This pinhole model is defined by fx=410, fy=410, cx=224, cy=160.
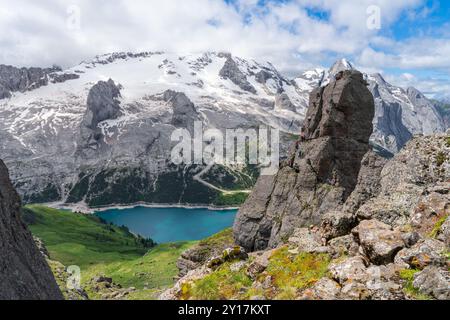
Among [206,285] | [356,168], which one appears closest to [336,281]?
[206,285]

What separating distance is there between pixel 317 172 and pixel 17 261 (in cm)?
5228

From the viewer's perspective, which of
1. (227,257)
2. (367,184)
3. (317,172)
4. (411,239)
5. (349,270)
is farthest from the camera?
(317,172)

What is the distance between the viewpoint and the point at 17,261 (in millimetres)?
24188

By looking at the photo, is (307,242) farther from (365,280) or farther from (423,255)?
(423,255)

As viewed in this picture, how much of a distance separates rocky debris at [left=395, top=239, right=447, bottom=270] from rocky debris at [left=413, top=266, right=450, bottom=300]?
3.42 ft

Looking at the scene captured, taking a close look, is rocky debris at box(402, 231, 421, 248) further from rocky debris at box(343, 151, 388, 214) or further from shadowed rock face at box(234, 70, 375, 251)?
shadowed rock face at box(234, 70, 375, 251)

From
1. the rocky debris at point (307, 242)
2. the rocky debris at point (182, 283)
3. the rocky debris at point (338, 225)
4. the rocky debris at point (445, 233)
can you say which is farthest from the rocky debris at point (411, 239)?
the rocky debris at point (182, 283)

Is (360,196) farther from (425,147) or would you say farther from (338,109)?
(338,109)

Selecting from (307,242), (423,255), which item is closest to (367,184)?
(307,242)

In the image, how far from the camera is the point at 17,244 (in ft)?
85.4

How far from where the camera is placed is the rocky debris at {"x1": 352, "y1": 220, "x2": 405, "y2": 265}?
Answer: 20.5 meters

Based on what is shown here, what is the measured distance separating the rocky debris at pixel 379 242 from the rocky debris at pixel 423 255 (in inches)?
25.1

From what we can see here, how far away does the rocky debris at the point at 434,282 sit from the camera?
15.8m

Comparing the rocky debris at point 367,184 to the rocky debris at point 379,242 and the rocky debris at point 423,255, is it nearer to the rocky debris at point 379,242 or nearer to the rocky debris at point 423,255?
the rocky debris at point 379,242
